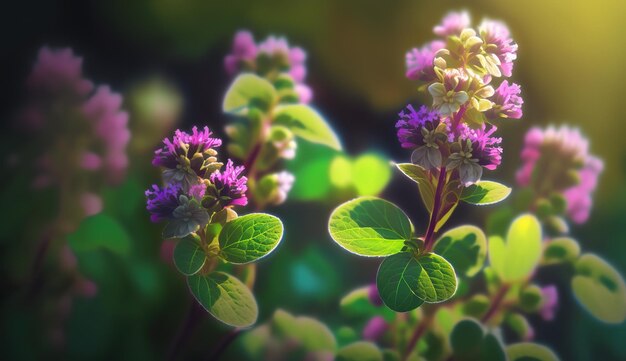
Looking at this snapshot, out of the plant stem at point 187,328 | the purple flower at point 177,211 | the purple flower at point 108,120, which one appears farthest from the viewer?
the purple flower at point 108,120

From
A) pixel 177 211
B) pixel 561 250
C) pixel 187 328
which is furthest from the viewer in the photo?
pixel 561 250

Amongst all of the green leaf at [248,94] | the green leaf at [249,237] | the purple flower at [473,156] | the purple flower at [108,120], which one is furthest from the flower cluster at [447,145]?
the purple flower at [108,120]

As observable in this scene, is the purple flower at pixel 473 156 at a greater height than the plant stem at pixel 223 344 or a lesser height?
greater

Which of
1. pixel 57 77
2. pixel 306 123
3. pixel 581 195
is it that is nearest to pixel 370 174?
pixel 306 123

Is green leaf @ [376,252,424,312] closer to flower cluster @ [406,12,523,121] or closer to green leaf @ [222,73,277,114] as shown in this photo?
flower cluster @ [406,12,523,121]

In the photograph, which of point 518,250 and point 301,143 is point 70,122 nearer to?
point 301,143

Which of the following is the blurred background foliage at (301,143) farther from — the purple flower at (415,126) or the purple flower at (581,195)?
the purple flower at (415,126)

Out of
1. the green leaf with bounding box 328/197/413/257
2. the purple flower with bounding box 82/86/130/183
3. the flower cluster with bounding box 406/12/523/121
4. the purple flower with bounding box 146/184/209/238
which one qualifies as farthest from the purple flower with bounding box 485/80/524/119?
the purple flower with bounding box 82/86/130/183
